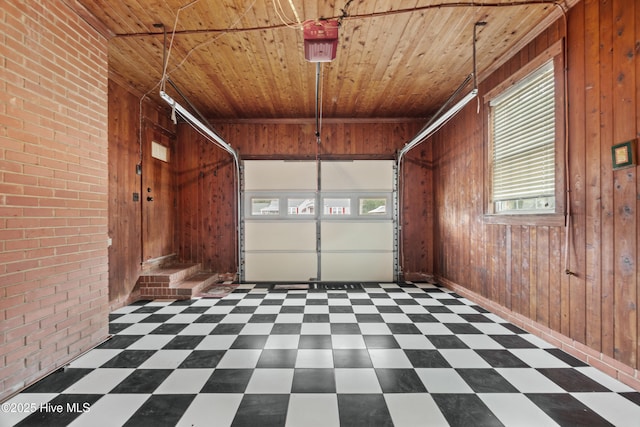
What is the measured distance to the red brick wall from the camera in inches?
70.6

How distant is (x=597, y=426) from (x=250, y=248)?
4.62m

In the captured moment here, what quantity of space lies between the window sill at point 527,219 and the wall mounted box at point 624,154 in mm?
581

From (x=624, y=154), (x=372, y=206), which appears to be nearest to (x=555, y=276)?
(x=624, y=154)

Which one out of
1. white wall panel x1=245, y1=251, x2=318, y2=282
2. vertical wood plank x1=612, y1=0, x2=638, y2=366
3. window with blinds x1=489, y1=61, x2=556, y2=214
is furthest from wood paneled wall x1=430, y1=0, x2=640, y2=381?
white wall panel x1=245, y1=251, x2=318, y2=282

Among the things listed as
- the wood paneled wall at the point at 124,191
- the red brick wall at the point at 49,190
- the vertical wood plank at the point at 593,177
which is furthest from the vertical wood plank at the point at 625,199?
the wood paneled wall at the point at 124,191

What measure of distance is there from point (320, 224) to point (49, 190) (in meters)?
3.70

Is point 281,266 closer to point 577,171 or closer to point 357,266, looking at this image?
point 357,266

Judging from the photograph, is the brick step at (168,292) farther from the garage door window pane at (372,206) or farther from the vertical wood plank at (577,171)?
the vertical wood plank at (577,171)

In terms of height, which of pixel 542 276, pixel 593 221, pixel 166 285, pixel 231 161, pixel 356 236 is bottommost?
pixel 166 285

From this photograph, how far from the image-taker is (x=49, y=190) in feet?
6.75

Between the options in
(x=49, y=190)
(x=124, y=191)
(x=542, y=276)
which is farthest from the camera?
(x=124, y=191)

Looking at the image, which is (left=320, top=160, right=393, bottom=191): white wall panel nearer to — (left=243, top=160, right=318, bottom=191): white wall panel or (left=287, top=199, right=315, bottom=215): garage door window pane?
Result: (left=243, top=160, right=318, bottom=191): white wall panel

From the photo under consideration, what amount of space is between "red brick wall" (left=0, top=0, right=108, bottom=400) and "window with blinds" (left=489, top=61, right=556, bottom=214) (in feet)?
14.1

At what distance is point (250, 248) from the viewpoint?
16.7ft
